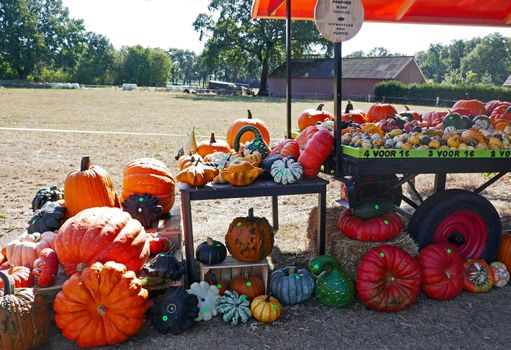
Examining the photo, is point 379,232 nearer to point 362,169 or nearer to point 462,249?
point 362,169

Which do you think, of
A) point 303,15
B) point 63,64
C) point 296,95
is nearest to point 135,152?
point 303,15

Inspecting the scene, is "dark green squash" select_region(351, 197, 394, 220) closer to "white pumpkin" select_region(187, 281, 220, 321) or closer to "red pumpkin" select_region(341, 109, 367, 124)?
"white pumpkin" select_region(187, 281, 220, 321)

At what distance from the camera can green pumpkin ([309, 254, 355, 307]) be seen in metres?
3.87

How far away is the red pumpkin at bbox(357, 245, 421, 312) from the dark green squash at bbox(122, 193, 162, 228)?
7.01 ft

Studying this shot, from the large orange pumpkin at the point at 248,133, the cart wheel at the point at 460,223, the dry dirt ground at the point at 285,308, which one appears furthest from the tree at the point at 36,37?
the cart wheel at the point at 460,223

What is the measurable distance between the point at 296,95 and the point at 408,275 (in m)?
50.0

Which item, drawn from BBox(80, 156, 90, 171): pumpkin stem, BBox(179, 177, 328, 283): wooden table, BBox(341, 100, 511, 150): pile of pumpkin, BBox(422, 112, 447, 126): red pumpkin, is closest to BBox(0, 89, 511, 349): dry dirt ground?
BBox(179, 177, 328, 283): wooden table

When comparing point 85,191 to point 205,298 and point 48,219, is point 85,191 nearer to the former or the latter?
point 48,219

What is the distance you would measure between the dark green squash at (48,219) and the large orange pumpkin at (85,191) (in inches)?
4.6

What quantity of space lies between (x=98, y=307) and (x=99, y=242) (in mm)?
525

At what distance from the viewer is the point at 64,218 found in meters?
4.48

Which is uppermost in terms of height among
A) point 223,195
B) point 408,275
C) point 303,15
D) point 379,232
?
point 303,15

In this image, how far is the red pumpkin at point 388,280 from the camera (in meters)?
3.81

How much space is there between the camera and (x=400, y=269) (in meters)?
3.88
